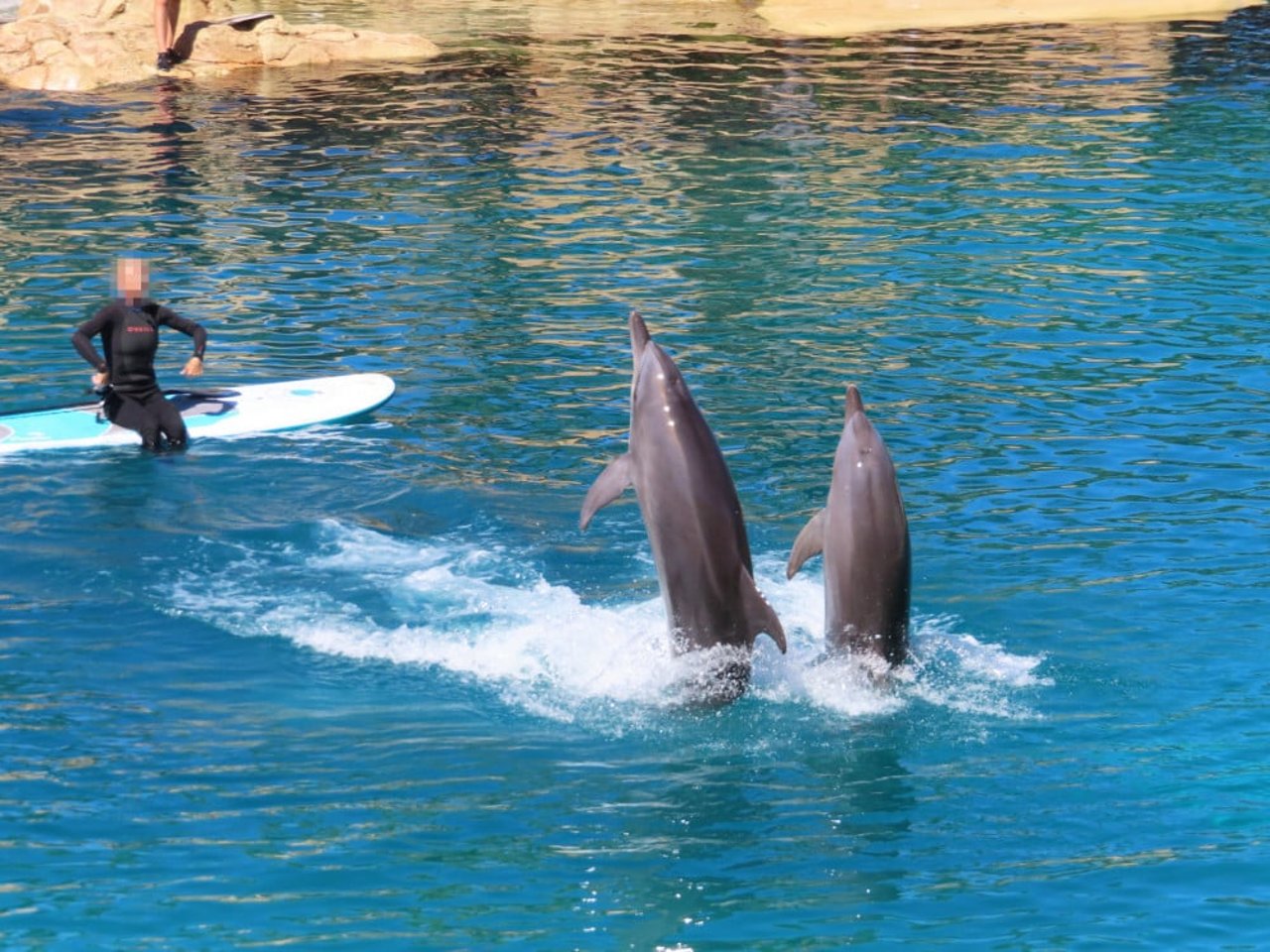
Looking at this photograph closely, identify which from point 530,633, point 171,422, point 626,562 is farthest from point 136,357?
point 530,633

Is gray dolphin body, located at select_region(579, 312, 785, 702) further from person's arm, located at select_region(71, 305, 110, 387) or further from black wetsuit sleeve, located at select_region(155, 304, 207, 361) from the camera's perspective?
person's arm, located at select_region(71, 305, 110, 387)

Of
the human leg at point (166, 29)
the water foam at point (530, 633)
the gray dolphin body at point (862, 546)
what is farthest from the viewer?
the human leg at point (166, 29)

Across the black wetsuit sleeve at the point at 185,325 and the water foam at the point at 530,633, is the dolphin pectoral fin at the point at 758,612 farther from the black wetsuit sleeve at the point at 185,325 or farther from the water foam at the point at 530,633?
the black wetsuit sleeve at the point at 185,325

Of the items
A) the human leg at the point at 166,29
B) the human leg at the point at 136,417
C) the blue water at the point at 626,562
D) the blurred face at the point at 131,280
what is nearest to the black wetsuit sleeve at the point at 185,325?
the blurred face at the point at 131,280

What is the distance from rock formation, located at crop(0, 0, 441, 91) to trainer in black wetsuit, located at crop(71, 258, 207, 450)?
16873 millimetres

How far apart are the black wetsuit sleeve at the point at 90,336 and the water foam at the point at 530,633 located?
8.29ft

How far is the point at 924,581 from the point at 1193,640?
167 cm

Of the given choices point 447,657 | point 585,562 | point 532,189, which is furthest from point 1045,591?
point 532,189

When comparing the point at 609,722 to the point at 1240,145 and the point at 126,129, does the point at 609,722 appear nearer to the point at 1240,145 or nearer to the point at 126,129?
the point at 1240,145

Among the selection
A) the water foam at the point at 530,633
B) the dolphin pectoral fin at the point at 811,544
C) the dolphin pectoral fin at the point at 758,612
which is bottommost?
the water foam at the point at 530,633

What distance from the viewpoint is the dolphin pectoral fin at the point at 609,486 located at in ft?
30.4

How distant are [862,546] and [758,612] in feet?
2.05

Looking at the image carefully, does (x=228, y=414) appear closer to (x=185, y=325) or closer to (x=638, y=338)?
(x=185, y=325)

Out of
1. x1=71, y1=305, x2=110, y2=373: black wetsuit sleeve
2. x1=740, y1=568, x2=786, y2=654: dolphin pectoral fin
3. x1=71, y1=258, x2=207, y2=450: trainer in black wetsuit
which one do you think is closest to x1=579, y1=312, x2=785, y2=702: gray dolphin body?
x1=740, y1=568, x2=786, y2=654: dolphin pectoral fin
